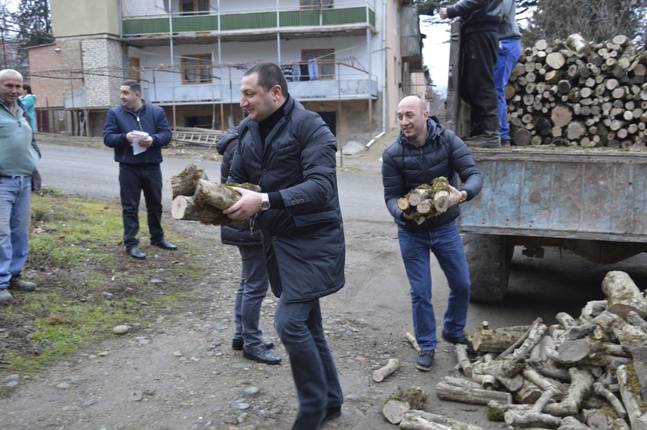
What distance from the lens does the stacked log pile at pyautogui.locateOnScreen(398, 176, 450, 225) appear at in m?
4.26

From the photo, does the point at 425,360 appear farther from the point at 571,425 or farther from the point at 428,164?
the point at 428,164

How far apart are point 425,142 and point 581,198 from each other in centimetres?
128

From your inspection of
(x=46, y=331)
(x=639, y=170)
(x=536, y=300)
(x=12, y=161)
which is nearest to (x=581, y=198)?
(x=639, y=170)

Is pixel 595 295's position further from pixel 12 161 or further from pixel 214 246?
pixel 12 161

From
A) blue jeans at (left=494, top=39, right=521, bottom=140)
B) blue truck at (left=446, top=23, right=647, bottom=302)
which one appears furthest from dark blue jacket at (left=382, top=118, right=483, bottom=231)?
blue jeans at (left=494, top=39, right=521, bottom=140)

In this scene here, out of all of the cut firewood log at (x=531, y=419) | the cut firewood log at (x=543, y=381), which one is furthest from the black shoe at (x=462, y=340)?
the cut firewood log at (x=531, y=419)

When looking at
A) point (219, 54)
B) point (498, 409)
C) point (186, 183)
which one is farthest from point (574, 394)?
point (219, 54)

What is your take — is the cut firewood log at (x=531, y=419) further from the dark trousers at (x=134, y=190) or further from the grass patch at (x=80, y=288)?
the dark trousers at (x=134, y=190)

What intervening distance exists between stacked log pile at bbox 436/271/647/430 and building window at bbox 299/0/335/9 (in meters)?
25.9

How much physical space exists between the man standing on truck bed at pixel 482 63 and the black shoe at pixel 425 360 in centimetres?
211

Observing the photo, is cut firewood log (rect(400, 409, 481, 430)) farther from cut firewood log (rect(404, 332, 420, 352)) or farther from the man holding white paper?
the man holding white paper

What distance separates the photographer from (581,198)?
4.80m

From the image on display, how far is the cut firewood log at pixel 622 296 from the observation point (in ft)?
14.2

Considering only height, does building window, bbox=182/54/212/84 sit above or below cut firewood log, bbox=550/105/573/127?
above
